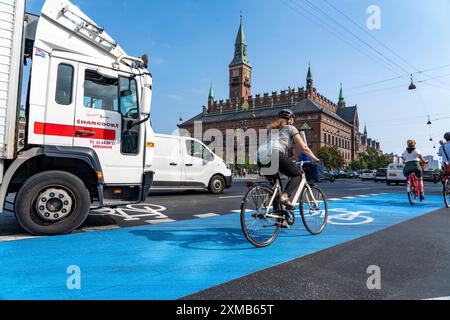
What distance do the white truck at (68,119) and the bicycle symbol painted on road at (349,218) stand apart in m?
3.85

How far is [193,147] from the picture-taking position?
1095cm

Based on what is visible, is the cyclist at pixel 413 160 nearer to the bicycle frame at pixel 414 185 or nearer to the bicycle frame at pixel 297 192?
the bicycle frame at pixel 414 185

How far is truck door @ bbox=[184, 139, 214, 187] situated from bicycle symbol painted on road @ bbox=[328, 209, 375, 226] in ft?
17.4

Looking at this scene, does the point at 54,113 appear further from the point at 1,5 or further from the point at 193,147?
the point at 193,147

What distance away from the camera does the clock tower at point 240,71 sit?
334 ft

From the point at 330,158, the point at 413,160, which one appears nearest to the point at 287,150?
the point at 413,160

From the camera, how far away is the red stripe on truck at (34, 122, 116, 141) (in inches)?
165

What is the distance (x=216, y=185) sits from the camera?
37.5ft

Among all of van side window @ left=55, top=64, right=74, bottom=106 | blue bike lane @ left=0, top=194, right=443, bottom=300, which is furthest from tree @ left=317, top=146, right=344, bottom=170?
van side window @ left=55, top=64, right=74, bottom=106

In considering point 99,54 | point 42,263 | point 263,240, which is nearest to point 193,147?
point 99,54

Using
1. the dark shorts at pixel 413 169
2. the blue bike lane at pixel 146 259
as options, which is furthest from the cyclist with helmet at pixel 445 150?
the blue bike lane at pixel 146 259
